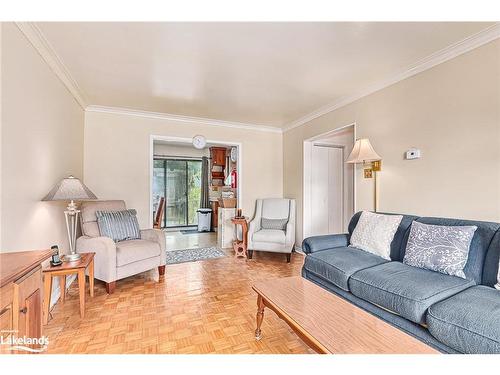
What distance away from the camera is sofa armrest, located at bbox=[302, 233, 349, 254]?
2.41m

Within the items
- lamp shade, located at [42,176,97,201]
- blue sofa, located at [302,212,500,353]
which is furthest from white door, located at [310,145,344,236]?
lamp shade, located at [42,176,97,201]

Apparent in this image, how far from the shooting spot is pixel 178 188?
22.5 feet

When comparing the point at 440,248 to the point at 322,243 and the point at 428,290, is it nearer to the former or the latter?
the point at 428,290

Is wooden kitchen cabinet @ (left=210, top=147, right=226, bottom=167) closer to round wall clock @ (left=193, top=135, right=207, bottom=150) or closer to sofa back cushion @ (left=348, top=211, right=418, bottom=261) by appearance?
round wall clock @ (left=193, top=135, right=207, bottom=150)

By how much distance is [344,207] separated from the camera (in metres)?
4.41

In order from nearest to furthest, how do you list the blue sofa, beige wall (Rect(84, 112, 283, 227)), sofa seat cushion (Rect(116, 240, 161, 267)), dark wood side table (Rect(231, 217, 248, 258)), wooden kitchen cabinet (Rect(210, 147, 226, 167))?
the blue sofa, sofa seat cushion (Rect(116, 240, 161, 267)), beige wall (Rect(84, 112, 283, 227)), dark wood side table (Rect(231, 217, 248, 258)), wooden kitchen cabinet (Rect(210, 147, 226, 167))

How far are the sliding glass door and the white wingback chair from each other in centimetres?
320

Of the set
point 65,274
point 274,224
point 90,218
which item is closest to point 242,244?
point 274,224

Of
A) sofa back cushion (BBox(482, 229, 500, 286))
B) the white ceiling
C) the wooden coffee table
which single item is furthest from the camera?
the white ceiling

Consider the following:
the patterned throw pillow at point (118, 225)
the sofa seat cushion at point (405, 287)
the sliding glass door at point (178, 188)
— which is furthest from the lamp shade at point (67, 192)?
the sliding glass door at point (178, 188)

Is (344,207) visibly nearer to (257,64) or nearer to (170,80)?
(257,64)

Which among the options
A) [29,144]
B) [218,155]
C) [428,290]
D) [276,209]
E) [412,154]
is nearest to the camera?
[428,290]

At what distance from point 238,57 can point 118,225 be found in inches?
91.6

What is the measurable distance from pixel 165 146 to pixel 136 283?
437 centimetres
